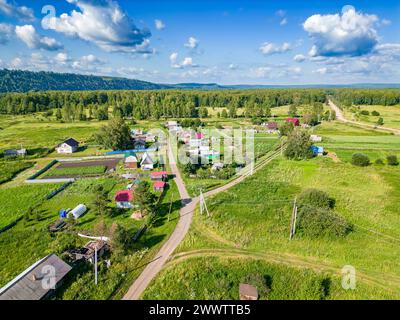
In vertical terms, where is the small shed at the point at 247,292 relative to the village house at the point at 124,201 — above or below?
below

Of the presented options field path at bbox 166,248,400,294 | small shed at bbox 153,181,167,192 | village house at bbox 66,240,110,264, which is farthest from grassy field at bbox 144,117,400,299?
small shed at bbox 153,181,167,192

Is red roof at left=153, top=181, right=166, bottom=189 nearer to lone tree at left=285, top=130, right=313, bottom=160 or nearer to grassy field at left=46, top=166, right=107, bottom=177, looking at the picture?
grassy field at left=46, top=166, right=107, bottom=177

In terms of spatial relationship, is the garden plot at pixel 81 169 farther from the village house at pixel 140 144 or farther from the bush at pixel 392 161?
the bush at pixel 392 161

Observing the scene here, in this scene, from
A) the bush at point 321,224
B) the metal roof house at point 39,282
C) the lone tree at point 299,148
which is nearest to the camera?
the metal roof house at point 39,282

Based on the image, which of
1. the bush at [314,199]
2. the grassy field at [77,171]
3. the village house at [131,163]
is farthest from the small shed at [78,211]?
the bush at [314,199]

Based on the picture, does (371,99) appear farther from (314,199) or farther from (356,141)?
(314,199)
